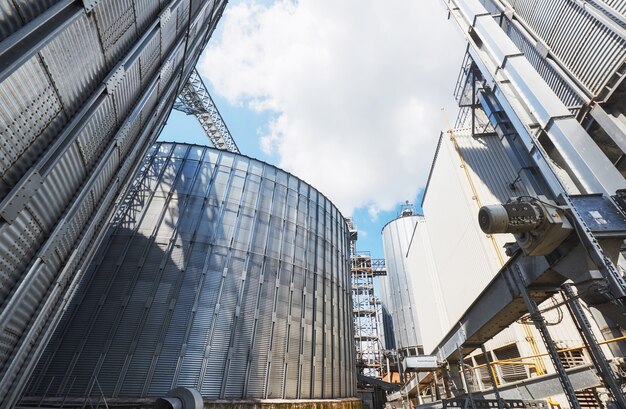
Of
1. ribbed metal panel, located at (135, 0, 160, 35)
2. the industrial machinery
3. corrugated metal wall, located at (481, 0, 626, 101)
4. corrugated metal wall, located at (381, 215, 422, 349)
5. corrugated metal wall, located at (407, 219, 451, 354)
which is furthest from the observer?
corrugated metal wall, located at (381, 215, 422, 349)

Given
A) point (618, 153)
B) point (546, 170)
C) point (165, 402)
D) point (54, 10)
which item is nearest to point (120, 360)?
point (165, 402)

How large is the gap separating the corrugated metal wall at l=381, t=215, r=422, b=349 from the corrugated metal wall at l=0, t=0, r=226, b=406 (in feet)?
110

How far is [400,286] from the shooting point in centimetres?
Result: 3975

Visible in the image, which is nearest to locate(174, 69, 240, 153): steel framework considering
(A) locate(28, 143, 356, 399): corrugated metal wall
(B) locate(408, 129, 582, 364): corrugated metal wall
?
(A) locate(28, 143, 356, 399): corrugated metal wall

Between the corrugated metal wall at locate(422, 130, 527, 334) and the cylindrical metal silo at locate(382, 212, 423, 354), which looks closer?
the corrugated metal wall at locate(422, 130, 527, 334)

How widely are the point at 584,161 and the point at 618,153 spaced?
3.98 metres

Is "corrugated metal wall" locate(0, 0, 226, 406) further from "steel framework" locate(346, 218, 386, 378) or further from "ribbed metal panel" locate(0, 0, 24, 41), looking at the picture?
"steel framework" locate(346, 218, 386, 378)

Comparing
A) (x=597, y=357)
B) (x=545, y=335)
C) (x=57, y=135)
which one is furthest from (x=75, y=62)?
(x=597, y=357)

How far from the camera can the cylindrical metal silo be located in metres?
35.9

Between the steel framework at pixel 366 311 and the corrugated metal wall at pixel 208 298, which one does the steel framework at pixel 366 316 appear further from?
the corrugated metal wall at pixel 208 298

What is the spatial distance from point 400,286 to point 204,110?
108ft

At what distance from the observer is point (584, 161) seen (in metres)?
8.87

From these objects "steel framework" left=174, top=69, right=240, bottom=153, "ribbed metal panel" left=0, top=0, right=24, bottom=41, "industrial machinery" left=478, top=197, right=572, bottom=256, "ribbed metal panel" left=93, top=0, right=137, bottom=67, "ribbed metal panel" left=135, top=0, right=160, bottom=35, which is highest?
"steel framework" left=174, top=69, right=240, bottom=153

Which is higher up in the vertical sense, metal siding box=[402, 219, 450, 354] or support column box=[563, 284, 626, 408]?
metal siding box=[402, 219, 450, 354]
